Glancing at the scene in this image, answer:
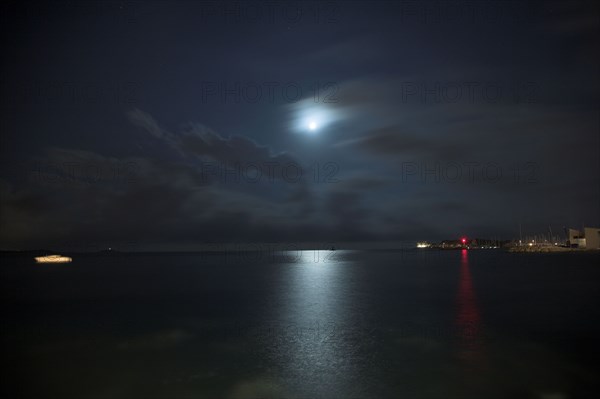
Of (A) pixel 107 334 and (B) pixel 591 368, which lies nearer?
(B) pixel 591 368

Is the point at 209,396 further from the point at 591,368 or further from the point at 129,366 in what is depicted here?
the point at 591,368

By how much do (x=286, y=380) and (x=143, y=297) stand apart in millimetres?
56945

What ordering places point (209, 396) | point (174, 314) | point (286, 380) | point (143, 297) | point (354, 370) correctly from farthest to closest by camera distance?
point (143, 297) → point (174, 314) → point (354, 370) → point (286, 380) → point (209, 396)

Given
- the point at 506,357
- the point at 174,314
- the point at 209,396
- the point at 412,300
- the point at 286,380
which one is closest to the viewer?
the point at 209,396

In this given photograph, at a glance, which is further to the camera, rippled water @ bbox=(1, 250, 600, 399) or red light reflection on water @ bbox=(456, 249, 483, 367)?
red light reflection on water @ bbox=(456, 249, 483, 367)

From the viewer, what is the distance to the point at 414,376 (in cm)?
2712

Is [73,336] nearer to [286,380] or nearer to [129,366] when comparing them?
[129,366]

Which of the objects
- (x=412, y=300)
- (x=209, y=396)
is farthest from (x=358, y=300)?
(x=209, y=396)

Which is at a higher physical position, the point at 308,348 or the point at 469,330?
the point at 469,330

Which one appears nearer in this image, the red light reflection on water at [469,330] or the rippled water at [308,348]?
the rippled water at [308,348]

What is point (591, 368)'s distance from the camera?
92.2ft

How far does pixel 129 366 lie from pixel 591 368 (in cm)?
3270

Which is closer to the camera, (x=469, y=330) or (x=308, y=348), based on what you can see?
(x=308, y=348)

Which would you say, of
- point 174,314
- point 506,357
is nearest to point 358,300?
point 174,314
